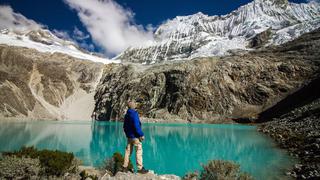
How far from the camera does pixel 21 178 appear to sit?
11.3 meters

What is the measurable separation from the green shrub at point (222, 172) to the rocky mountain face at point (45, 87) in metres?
94.0

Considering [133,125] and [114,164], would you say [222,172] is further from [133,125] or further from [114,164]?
[114,164]

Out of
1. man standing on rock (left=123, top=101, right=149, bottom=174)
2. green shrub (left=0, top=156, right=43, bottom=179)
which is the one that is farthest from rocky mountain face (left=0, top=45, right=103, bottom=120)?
man standing on rock (left=123, top=101, right=149, bottom=174)

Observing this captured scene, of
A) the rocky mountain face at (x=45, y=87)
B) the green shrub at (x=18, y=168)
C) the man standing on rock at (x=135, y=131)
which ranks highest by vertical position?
the rocky mountain face at (x=45, y=87)

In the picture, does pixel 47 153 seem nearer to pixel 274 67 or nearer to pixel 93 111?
pixel 274 67

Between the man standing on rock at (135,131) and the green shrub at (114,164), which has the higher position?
the man standing on rock at (135,131)

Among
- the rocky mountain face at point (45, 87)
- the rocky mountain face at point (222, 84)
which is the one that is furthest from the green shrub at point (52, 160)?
the rocky mountain face at point (45, 87)

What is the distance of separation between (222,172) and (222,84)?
90098mm

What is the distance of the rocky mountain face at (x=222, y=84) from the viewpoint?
9056 cm

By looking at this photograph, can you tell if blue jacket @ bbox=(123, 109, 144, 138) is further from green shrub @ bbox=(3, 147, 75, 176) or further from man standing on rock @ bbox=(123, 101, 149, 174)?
green shrub @ bbox=(3, 147, 75, 176)

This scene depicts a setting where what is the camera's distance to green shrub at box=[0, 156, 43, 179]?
1093 centimetres

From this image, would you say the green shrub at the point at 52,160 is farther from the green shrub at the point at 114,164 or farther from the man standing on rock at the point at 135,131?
the man standing on rock at the point at 135,131

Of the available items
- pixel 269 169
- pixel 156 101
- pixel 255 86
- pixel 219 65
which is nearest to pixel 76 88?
pixel 156 101

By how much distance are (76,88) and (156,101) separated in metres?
42.1
